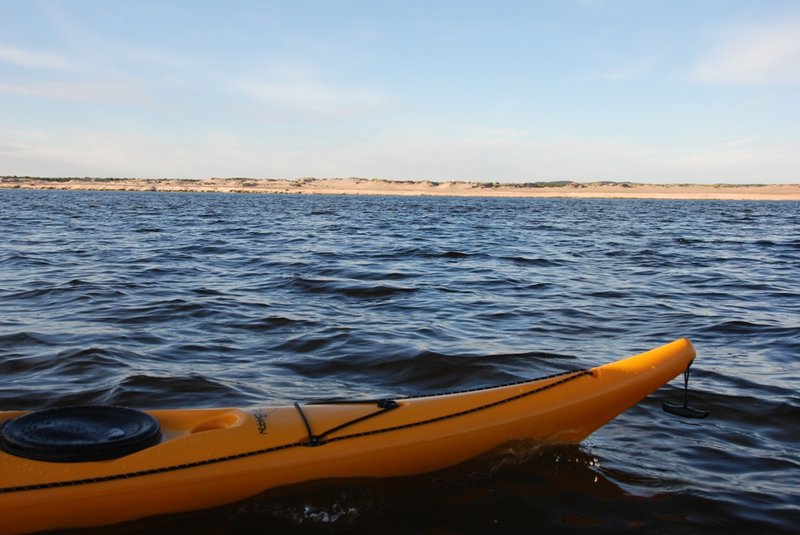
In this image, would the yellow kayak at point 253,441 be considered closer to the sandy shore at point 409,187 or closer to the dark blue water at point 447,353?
the dark blue water at point 447,353

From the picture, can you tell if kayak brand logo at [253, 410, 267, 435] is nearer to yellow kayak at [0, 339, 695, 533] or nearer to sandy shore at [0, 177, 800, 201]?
yellow kayak at [0, 339, 695, 533]

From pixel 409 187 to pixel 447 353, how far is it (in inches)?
6361

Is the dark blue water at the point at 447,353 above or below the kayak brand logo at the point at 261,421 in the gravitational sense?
below

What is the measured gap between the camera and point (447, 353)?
24.3ft

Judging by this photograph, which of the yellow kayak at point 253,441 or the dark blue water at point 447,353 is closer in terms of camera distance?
the yellow kayak at point 253,441

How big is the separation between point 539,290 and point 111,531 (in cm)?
940

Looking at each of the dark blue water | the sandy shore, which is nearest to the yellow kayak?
the dark blue water

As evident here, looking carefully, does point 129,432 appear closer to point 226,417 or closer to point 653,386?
point 226,417

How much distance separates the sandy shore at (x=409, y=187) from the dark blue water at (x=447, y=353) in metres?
123

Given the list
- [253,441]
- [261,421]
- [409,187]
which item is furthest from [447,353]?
[409,187]

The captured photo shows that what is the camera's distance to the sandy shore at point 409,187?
138125 mm

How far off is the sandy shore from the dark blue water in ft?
404

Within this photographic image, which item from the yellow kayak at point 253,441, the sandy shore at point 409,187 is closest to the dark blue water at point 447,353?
the yellow kayak at point 253,441

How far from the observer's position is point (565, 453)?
15.3ft
